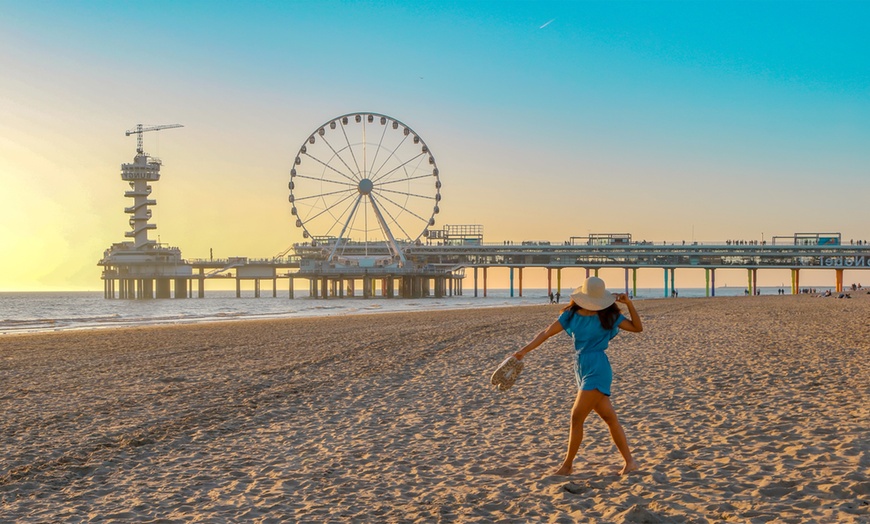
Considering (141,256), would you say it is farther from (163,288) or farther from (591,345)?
(591,345)

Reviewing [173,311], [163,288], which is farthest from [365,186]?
[163,288]

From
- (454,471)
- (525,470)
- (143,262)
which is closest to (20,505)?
(454,471)

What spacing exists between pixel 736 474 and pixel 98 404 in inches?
290

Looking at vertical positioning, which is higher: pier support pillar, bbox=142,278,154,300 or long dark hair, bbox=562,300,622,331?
long dark hair, bbox=562,300,622,331

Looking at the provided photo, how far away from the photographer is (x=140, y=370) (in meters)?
13.0

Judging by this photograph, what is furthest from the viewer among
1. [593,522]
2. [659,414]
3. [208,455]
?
[659,414]

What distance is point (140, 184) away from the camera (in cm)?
9306

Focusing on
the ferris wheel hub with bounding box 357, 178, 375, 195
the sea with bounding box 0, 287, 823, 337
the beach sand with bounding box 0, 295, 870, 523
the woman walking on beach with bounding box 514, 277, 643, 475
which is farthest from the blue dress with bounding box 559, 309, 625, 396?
the ferris wheel hub with bounding box 357, 178, 375, 195

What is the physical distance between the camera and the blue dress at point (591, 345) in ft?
17.2

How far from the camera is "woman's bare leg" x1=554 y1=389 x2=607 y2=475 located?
5.33 meters

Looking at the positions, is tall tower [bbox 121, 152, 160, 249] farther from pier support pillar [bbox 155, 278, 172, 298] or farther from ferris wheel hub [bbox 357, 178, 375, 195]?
ferris wheel hub [bbox 357, 178, 375, 195]

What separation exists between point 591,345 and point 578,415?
0.52m

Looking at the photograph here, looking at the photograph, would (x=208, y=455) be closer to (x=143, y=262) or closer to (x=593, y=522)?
(x=593, y=522)

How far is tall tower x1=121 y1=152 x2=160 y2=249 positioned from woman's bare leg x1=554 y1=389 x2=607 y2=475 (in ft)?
311
